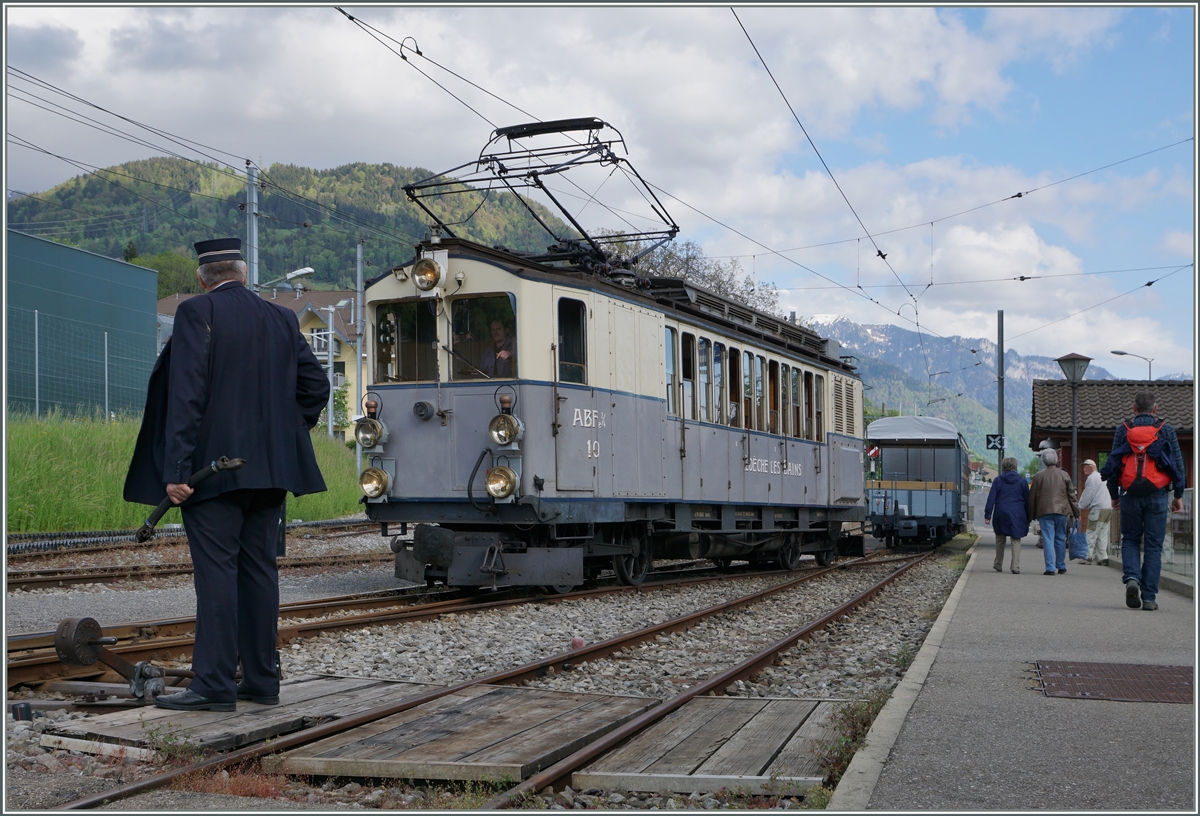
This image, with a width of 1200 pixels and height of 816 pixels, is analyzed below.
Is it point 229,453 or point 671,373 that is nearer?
point 229,453

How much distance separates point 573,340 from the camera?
38.2 ft

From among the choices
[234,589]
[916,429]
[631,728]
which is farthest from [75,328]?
[631,728]

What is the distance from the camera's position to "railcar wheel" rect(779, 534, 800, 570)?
17.8 meters

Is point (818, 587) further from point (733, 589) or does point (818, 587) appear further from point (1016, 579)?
point (1016, 579)

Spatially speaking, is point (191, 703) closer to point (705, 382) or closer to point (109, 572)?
point (109, 572)

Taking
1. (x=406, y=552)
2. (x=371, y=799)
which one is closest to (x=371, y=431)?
(x=406, y=552)

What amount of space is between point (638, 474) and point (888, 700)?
22.3ft

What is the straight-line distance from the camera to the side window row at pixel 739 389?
44.4 ft

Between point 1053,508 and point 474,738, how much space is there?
45.8ft

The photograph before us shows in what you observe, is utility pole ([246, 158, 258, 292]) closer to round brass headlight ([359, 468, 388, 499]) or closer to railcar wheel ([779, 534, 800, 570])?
railcar wheel ([779, 534, 800, 570])

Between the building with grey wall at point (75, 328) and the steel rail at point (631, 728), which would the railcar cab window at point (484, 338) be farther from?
the building with grey wall at point (75, 328)

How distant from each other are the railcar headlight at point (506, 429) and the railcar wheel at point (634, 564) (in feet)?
9.25

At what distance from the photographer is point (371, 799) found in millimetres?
4230

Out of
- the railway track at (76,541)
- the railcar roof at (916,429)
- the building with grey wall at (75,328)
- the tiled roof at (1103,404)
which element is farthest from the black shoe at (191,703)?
the tiled roof at (1103,404)
